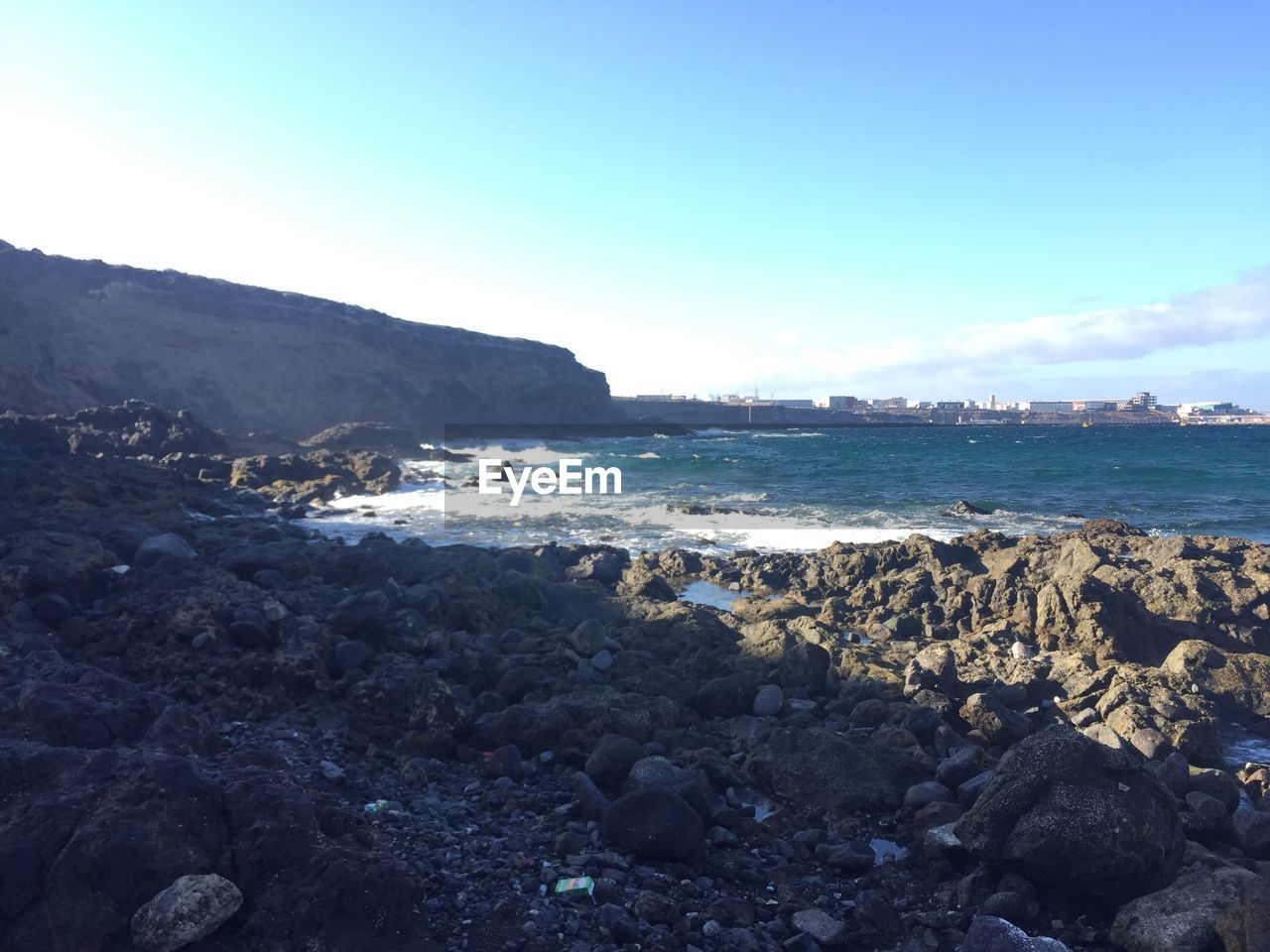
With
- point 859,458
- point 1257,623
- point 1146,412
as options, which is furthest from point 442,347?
point 1146,412

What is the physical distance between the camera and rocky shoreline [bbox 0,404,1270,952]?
361 centimetres

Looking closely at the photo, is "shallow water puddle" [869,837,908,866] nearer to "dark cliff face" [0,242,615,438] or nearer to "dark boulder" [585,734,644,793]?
"dark boulder" [585,734,644,793]

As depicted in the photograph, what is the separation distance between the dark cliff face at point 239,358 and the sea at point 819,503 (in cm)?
1648

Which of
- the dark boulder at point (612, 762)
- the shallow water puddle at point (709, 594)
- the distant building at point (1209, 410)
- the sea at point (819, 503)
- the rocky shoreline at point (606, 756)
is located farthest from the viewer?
the distant building at point (1209, 410)

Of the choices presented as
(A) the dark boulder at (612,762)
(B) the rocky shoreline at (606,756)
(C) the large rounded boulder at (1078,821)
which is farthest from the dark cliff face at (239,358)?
(C) the large rounded boulder at (1078,821)

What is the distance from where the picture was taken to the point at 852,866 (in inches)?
195

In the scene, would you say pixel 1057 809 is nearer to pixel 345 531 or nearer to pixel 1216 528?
pixel 345 531

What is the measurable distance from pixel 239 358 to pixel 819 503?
4297cm

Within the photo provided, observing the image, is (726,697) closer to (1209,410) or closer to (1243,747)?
(1243,747)

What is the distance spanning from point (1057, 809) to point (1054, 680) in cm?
410

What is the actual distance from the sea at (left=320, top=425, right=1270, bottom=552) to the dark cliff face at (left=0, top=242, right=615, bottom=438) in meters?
16.5

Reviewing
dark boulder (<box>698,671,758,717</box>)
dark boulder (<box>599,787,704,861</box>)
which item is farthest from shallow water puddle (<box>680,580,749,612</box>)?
dark boulder (<box>599,787,704,861</box>)

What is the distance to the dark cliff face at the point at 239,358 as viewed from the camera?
4047 centimetres

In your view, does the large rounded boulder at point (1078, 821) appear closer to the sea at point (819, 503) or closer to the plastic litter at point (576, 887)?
the plastic litter at point (576, 887)
